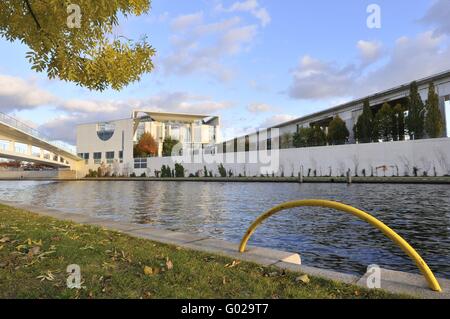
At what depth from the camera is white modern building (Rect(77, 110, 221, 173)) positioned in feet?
250

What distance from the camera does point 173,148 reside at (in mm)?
80375

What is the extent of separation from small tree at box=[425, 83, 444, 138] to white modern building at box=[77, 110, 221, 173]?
4432 centimetres

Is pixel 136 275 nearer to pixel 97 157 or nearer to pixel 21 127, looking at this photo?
pixel 21 127

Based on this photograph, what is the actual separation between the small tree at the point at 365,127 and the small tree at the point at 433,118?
674 cm

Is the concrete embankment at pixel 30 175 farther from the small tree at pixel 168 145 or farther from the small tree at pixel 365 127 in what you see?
the small tree at pixel 365 127

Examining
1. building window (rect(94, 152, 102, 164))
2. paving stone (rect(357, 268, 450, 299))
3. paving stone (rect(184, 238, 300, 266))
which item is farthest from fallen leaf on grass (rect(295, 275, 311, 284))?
building window (rect(94, 152, 102, 164))

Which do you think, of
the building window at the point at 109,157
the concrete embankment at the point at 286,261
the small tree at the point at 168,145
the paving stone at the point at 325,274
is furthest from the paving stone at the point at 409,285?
the building window at the point at 109,157

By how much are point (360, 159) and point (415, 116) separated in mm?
7002

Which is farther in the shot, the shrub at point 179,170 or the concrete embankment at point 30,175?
the concrete embankment at point 30,175

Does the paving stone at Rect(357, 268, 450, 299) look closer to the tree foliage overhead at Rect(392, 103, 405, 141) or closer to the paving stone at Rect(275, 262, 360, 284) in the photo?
the paving stone at Rect(275, 262, 360, 284)

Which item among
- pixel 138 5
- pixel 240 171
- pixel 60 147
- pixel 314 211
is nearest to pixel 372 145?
pixel 240 171

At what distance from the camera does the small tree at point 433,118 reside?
34938 mm

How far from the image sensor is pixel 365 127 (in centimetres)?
4188

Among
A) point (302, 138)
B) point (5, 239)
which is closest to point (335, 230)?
point (5, 239)
